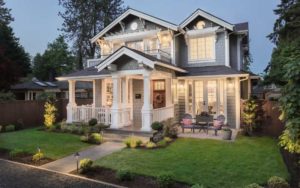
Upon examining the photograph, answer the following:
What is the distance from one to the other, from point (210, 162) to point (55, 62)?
1661 inches

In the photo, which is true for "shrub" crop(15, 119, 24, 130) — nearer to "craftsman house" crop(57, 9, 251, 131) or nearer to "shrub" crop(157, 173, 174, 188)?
"craftsman house" crop(57, 9, 251, 131)

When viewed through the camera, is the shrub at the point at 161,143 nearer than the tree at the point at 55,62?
Yes

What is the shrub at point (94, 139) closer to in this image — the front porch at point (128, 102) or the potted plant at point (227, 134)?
the front porch at point (128, 102)

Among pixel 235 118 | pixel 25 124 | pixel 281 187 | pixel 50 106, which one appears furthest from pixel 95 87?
pixel 281 187

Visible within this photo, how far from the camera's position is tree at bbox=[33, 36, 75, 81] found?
152 feet

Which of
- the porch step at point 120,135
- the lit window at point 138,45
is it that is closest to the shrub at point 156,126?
the porch step at point 120,135

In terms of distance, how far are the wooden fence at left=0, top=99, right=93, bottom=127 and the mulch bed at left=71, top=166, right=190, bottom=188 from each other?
11266 mm

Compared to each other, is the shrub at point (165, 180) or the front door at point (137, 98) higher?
the front door at point (137, 98)

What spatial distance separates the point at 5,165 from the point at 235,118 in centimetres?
1171

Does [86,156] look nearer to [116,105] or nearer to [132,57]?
[116,105]

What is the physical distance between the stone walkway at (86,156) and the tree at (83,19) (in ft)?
70.6

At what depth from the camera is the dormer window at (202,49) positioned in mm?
16547

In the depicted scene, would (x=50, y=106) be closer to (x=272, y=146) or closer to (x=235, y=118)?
(x=235, y=118)

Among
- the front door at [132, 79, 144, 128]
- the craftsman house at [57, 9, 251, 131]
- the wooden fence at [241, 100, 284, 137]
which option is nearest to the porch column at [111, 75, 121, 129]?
the craftsman house at [57, 9, 251, 131]
